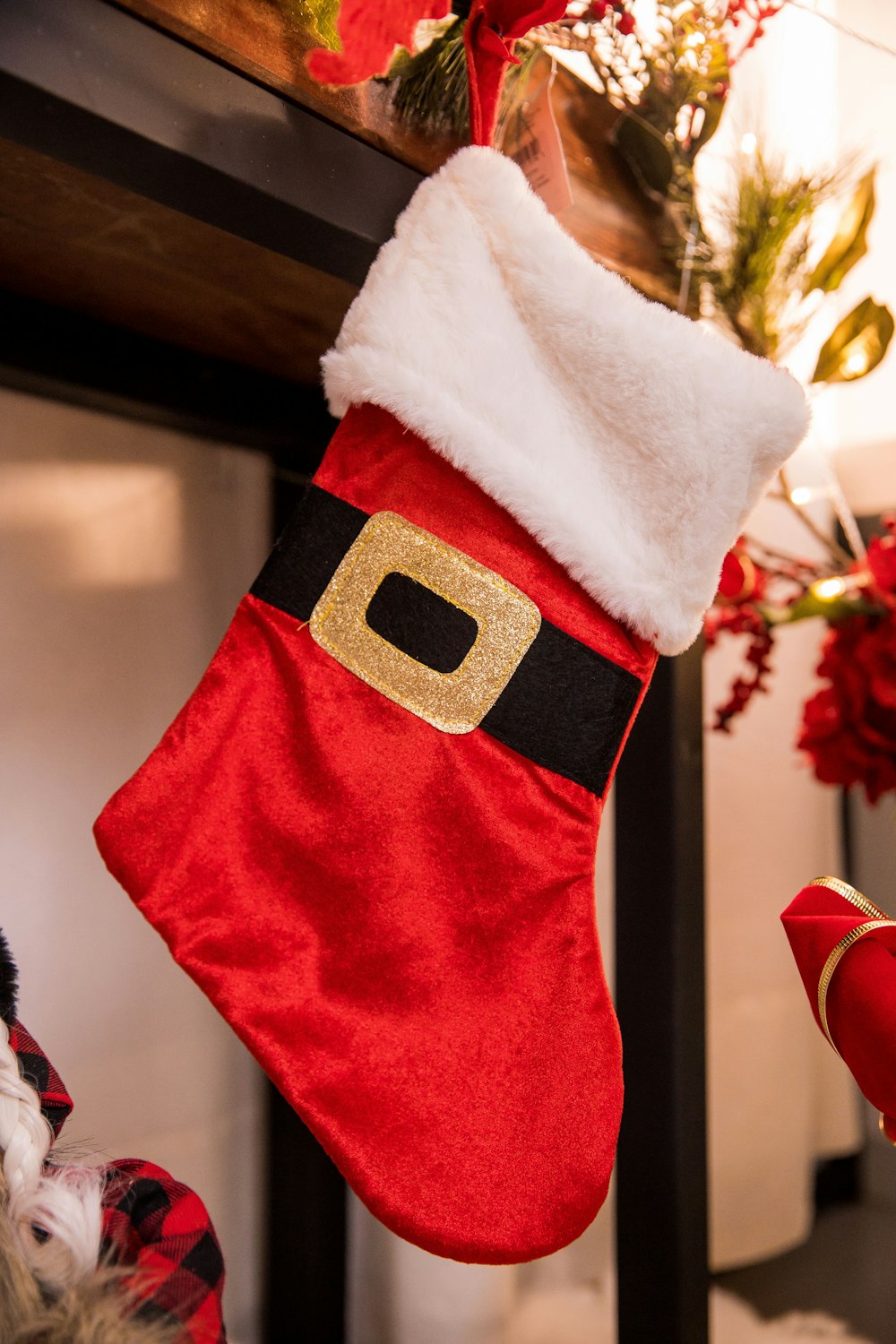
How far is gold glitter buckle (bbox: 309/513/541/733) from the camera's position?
0.61 meters

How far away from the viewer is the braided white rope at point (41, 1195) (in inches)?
15.1

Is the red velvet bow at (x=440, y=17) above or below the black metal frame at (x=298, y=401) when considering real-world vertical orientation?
above

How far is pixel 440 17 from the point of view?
53cm

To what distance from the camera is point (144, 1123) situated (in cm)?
88

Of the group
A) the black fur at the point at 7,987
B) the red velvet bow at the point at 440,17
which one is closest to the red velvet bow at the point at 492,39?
the red velvet bow at the point at 440,17

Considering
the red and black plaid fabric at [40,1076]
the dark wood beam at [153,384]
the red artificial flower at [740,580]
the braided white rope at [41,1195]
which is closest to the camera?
the braided white rope at [41,1195]

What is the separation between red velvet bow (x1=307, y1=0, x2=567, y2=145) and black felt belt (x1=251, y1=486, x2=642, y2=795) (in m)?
0.25

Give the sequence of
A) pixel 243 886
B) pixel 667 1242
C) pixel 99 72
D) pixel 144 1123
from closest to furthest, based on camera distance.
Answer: pixel 99 72, pixel 243 886, pixel 667 1242, pixel 144 1123

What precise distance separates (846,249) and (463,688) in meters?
0.69

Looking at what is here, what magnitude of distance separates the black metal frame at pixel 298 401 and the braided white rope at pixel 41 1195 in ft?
1.56

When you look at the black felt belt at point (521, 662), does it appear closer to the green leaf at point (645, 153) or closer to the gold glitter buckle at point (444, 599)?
the gold glitter buckle at point (444, 599)

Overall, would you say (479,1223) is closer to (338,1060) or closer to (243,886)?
(338,1060)

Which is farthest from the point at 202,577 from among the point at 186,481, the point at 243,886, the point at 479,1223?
the point at 479,1223

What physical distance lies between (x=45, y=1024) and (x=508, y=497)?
609 mm
